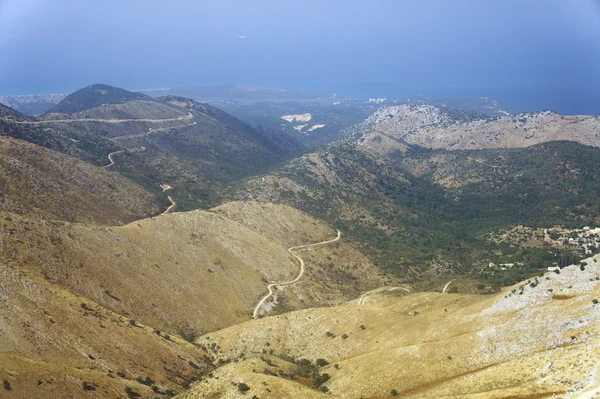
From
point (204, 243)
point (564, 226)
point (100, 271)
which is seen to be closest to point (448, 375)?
point (100, 271)

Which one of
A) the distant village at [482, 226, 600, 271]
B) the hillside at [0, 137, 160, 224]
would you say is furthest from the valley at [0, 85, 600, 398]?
the distant village at [482, 226, 600, 271]

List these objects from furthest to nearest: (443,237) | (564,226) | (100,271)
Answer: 1. (443,237)
2. (564,226)
3. (100,271)

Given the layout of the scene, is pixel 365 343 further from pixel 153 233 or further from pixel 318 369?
pixel 153 233

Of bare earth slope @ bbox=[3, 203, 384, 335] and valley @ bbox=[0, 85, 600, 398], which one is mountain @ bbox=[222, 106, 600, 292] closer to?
valley @ bbox=[0, 85, 600, 398]

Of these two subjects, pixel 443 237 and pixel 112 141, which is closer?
pixel 443 237

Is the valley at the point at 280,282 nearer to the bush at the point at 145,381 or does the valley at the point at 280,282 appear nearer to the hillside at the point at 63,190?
the hillside at the point at 63,190

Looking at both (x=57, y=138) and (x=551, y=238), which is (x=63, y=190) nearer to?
(x=57, y=138)
